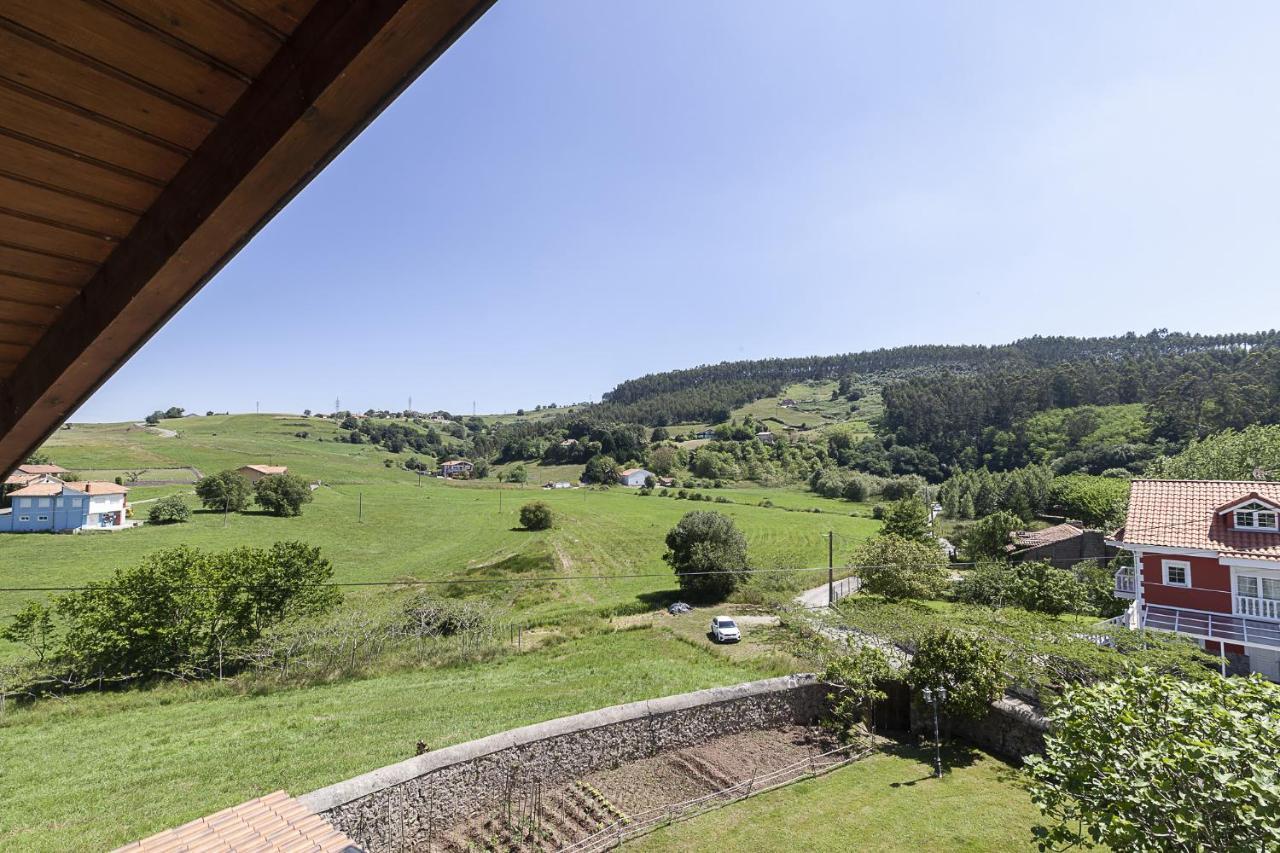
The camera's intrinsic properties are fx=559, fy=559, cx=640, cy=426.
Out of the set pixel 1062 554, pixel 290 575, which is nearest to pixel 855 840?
pixel 290 575

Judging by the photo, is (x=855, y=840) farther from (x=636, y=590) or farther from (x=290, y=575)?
(x=636, y=590)

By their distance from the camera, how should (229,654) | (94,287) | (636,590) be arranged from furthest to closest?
(636,590) → (229,654) → (94,287)

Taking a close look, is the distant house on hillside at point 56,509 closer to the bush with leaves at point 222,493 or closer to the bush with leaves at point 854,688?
the bush with leaves at point 222,493

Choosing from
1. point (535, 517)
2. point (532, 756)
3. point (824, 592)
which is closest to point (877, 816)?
point (532, 756)

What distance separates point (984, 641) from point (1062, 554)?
3338 cm

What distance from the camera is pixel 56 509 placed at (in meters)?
42.0

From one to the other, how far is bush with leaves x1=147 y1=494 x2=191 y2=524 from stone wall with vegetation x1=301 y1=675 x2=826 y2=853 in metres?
47.4

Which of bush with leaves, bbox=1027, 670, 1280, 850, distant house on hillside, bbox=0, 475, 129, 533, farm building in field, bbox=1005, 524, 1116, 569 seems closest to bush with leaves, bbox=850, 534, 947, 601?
farm building in field, bbox=1005, 524, 1116, 569

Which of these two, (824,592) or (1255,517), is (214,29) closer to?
(1255,517)

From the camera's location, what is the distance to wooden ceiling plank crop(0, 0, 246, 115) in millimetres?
1479

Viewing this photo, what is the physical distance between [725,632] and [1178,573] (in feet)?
53.6

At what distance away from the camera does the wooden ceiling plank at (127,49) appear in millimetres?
1479

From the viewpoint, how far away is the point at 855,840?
11031mm

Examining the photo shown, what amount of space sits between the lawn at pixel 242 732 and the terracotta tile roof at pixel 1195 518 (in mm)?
14313
